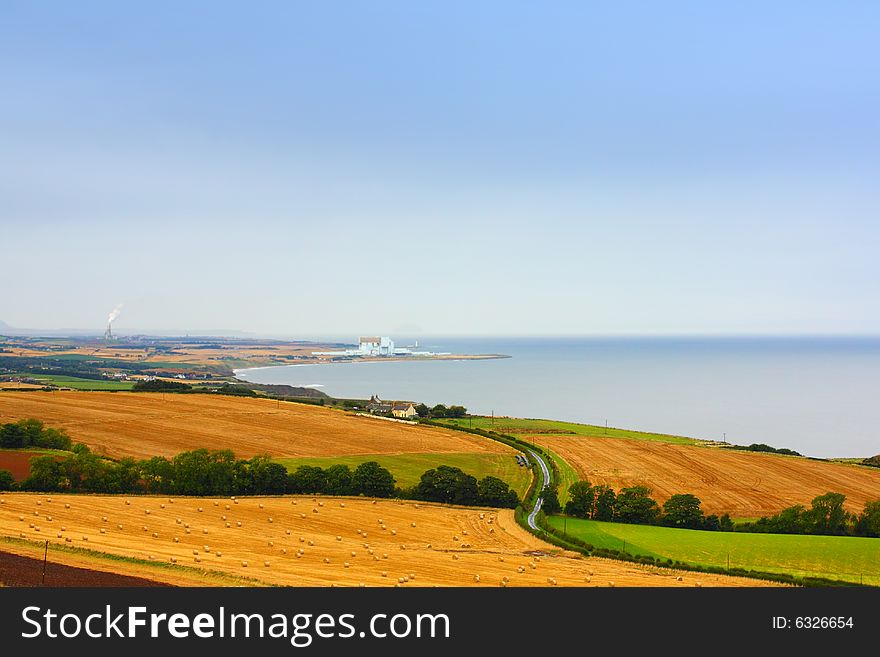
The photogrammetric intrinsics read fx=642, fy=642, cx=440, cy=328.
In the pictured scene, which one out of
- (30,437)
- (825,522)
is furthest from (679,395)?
(30,437)

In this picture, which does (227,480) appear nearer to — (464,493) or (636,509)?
(464,493)

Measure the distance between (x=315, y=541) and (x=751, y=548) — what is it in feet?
63.9

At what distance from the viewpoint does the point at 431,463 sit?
45.8 m

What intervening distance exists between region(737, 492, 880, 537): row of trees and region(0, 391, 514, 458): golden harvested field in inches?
855

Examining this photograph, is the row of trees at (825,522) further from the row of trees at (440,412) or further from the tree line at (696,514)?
the row of trees at (440,412)

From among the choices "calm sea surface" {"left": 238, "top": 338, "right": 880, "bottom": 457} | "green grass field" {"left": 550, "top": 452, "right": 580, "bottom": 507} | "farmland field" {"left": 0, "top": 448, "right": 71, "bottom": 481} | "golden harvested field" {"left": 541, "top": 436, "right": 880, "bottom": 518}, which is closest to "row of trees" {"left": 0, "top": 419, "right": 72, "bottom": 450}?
"farmland field" {"left": 0, "top": 448, "right": 71, "bottom": 481}

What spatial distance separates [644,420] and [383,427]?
142 ft

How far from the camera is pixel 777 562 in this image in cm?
2702

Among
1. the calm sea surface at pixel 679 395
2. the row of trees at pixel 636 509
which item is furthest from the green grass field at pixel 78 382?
the row of trees at pixel 636 509

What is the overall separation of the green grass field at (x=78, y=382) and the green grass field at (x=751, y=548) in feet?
243

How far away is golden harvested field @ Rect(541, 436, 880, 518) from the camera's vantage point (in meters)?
40.6

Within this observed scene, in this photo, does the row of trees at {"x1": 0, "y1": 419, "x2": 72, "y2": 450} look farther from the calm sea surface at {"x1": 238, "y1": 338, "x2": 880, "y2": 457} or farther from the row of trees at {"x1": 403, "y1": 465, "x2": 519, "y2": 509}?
the calm sea surface at {"x1": 238, "y1": 338, "x2": 880, "y2": 457}

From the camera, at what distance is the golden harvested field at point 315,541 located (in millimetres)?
20562
